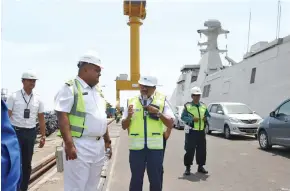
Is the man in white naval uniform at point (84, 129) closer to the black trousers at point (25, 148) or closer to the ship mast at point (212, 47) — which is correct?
the black trousers at point (25, 148)

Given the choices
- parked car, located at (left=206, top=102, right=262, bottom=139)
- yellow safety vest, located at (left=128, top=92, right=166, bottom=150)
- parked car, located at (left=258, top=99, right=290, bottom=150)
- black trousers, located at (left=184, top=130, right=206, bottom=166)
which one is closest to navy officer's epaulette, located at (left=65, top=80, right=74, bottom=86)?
yellow safety vest, located at (left=128, top=92, right=166, bottom=150)

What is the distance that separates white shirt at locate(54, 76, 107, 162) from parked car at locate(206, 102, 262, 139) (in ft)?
37.2

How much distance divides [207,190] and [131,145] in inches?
85.8

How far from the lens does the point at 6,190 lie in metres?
1.51

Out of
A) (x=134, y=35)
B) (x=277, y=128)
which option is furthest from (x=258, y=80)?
(x=134, y=35)

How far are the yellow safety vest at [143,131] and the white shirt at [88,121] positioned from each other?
2.57ft

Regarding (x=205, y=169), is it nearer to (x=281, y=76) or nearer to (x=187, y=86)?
(x=281, y=76)

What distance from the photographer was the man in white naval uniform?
335 cm

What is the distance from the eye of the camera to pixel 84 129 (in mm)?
3385

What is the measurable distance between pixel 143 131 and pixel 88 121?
3.43 ft

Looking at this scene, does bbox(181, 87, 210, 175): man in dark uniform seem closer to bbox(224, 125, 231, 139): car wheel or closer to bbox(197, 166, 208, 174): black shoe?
bbox(197, 166, 208, 174): black shoe

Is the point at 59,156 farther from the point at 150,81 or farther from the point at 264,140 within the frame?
the point at 264,140

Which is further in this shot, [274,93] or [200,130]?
[274,93]

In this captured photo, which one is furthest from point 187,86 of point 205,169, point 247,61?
point 205,169
